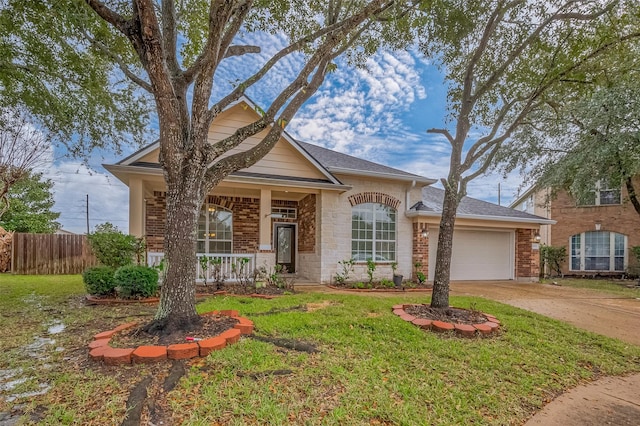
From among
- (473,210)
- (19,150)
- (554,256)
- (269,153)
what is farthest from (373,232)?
(554,256)

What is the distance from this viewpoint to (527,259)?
531 inches

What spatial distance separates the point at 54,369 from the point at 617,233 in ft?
75.4

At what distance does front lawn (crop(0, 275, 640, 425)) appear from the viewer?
2.57 m

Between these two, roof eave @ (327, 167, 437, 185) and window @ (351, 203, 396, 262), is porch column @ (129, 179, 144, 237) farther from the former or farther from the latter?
window @ (351, 203, 396, 262)

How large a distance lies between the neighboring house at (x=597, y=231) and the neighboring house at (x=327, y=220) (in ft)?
17.8

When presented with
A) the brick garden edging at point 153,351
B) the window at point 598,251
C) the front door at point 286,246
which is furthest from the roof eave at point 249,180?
the window at point 598,251

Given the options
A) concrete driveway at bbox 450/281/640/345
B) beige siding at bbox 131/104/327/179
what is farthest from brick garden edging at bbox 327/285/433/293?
beige siding at bbox 131/104/327/179

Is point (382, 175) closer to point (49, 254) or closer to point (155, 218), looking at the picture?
point (155, 218)

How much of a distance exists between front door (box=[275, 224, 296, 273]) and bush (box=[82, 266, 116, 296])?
5.82 metres

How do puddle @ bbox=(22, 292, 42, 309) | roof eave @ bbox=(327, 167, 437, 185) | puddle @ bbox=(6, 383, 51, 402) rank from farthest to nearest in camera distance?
1. roof eave @ bbox=(327, 167, 437, 185)
2. puddle @ bbox=(22, 292, 42, 309)
3. puddle @ bbox=(6, 383, 51, 402)

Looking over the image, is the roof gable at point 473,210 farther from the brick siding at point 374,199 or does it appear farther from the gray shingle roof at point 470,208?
the brick siding at point 374,199

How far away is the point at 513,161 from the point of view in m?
15.1

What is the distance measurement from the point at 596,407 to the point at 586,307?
20.2 ft

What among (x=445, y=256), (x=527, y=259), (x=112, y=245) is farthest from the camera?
(x=527, y=259)
